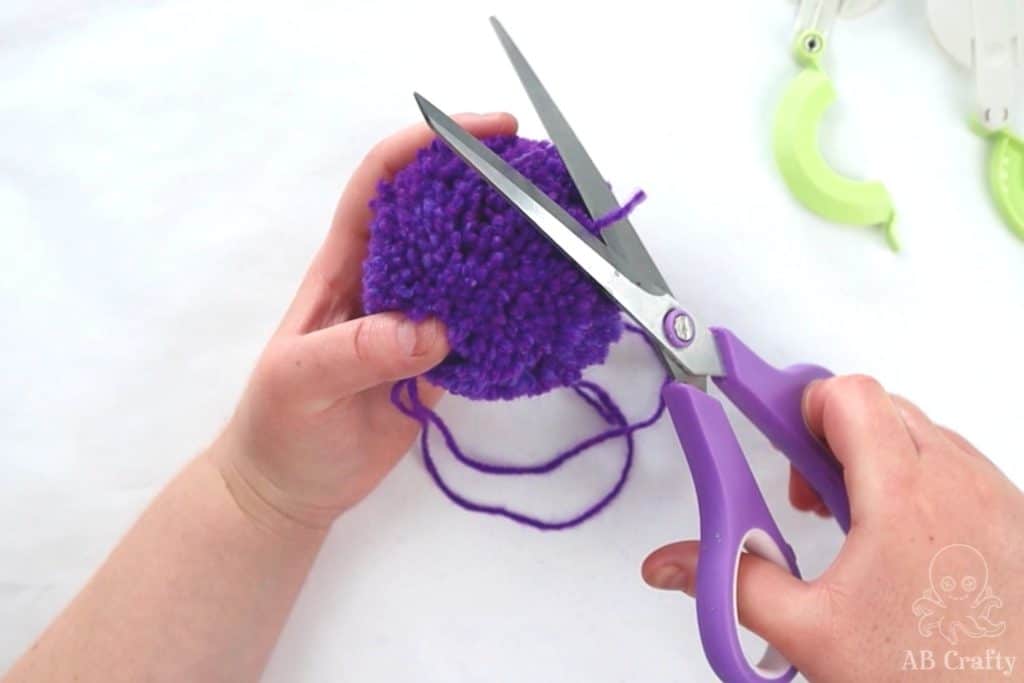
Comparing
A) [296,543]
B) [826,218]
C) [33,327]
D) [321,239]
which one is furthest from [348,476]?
[826,218]

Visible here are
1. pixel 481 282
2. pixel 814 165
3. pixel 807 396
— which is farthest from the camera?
pixel 814 165

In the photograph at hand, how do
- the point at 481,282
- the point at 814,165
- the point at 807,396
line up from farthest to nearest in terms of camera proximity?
the point at 814,165
the point at 807,396
the point at 481,282

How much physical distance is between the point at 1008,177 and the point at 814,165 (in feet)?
0.58

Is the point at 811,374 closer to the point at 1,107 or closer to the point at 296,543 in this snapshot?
the point at 296,543

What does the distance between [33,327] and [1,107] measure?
196 millimetres

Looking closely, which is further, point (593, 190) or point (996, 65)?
point (996, 65)

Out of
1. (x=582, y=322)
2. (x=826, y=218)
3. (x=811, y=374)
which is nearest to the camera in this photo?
(x=582, y=322)

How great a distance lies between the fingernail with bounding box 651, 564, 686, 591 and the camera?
0.58m

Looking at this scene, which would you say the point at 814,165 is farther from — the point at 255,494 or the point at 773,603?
the point at 255,494

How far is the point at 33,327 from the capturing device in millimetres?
735

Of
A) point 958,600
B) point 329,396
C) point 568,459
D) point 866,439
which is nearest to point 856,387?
point 866,439

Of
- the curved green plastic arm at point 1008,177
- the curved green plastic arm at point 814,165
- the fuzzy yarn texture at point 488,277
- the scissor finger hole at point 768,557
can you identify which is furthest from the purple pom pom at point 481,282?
the curved green plastic arm at point 1008,177

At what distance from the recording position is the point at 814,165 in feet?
2.33

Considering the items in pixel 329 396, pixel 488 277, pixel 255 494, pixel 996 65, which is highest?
pixel 996 65
